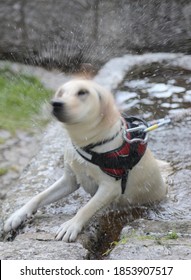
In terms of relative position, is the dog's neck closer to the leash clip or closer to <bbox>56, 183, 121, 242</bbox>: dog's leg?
the leash clip

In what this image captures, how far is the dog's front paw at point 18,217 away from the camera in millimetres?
4145

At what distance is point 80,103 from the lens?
3.66 m

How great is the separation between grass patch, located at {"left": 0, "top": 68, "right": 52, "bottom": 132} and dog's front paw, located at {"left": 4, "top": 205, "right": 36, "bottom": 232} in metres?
2.60

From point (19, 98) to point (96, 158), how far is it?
3834mm

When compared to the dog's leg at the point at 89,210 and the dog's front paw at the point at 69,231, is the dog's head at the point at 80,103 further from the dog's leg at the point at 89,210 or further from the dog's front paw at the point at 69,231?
the dog's front paw at the point at 69,231

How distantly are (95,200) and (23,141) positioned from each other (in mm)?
2701

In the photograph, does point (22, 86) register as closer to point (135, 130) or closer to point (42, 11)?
point (42, 11)

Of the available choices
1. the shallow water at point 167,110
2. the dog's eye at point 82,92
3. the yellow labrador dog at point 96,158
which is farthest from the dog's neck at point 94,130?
the shallow water at point 167,110

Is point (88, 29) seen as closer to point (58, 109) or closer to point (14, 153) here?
point (14, 153)

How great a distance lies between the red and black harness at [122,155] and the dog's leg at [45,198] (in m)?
0.39

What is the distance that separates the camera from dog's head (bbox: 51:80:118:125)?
357 centimetres

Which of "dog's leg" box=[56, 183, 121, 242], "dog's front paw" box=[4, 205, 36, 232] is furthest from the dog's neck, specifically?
"dog's front paw" box=[4, 205, 36, 232]

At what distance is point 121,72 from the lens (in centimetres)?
806

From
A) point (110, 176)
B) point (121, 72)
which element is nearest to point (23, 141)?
point (121, 72)
